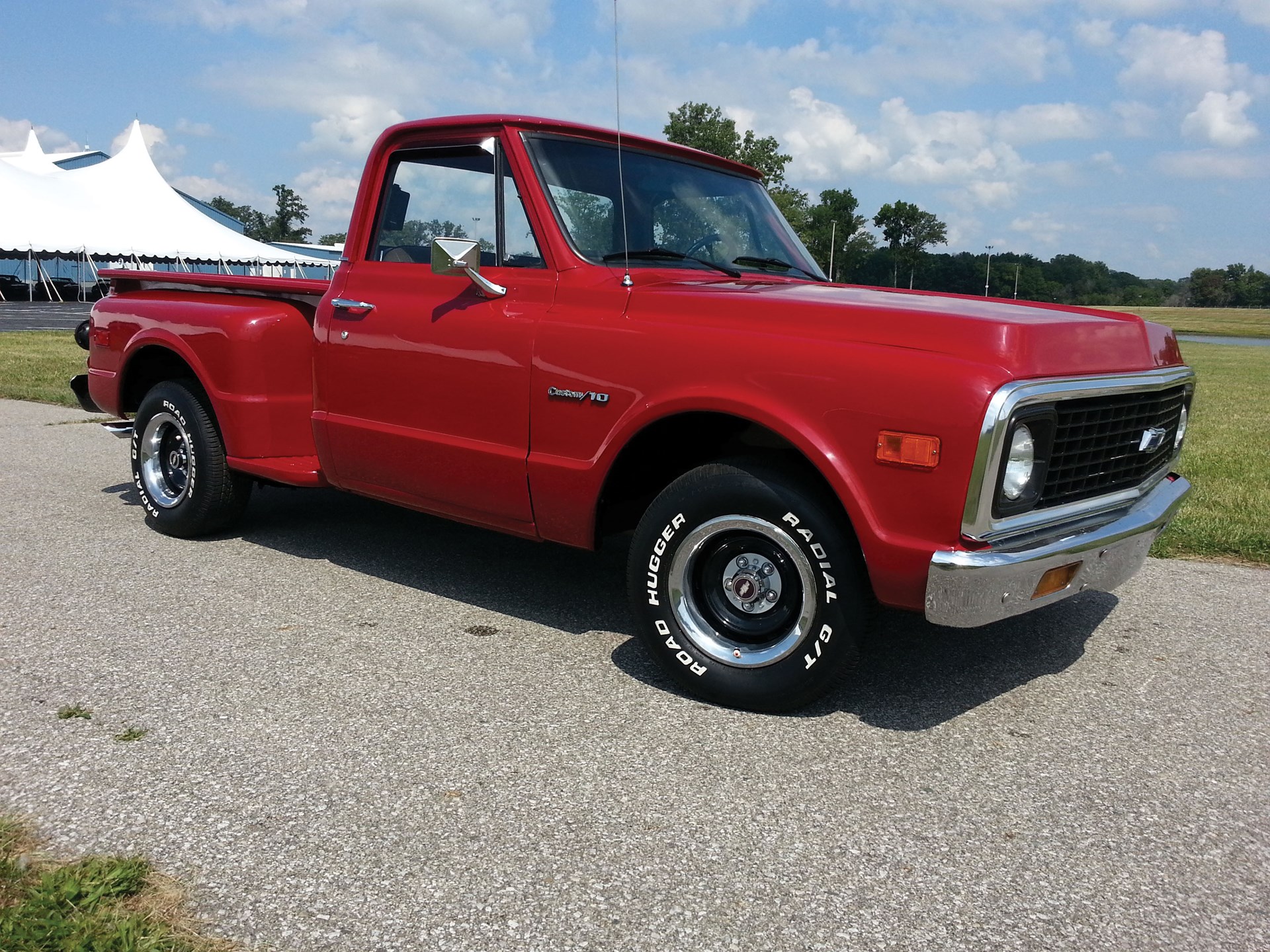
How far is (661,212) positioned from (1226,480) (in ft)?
17.6

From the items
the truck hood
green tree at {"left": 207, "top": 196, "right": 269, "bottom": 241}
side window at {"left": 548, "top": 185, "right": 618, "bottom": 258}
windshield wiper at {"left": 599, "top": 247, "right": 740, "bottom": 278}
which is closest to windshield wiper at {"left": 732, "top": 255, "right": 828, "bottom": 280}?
windshield wiper at {"left": 599, "top": 247, "right": 740, "bottom": 278}

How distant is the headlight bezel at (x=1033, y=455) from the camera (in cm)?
291

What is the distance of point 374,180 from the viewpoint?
457 centimetres

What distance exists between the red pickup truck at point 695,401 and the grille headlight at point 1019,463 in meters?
0.01

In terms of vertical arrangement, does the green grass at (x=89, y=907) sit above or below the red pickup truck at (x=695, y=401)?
below

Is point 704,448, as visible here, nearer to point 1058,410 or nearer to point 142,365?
point 1058,410

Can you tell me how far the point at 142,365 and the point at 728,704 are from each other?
3929 mm

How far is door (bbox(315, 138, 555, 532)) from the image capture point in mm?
3932

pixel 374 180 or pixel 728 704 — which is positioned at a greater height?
pixel 374 180

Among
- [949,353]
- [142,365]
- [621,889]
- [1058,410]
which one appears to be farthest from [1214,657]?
[142,365]

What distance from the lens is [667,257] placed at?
Answer: 13.5 feet

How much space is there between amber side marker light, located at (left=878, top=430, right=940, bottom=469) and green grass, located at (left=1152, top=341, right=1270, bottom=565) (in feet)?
10.8

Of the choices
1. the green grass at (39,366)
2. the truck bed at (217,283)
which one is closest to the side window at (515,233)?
the truck bed at (217,283)

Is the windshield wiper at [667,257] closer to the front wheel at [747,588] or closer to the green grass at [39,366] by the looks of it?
the front wheel at [747,588]
